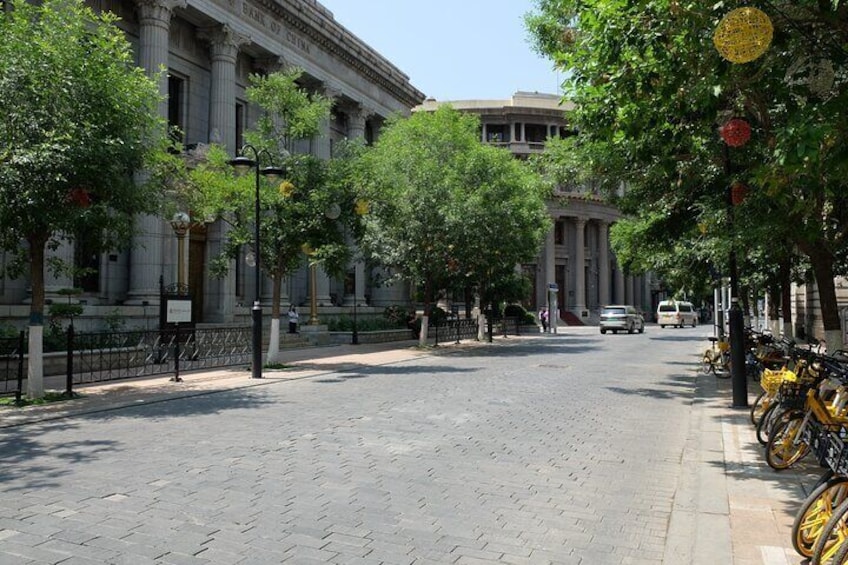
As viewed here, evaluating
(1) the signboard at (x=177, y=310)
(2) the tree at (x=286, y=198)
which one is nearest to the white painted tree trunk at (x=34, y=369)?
(1) the signboard at (x=177, y=310)

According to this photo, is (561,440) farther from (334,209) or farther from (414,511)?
(334,209)

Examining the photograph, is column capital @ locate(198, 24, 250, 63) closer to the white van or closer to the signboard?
the signboard

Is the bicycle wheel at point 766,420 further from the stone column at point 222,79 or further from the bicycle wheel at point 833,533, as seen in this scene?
the stone column at point 222,79

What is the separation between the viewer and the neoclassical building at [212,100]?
23.9 meters

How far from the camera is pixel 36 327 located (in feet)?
42.1

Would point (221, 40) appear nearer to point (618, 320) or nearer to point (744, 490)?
point (744, 490)

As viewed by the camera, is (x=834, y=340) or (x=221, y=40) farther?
(x=221, y=40)

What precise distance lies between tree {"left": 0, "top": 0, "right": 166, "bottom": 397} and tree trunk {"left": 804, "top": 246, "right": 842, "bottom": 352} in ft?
42.9

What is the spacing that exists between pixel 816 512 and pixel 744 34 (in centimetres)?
418

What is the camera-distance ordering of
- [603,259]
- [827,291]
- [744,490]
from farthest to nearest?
[603,259]
[827,291]
[744,490]

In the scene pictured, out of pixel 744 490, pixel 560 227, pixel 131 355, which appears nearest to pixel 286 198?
pixel 131 355

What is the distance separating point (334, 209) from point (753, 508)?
584 inches

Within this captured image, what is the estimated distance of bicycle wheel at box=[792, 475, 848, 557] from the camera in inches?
177

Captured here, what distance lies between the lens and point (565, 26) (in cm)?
1666
